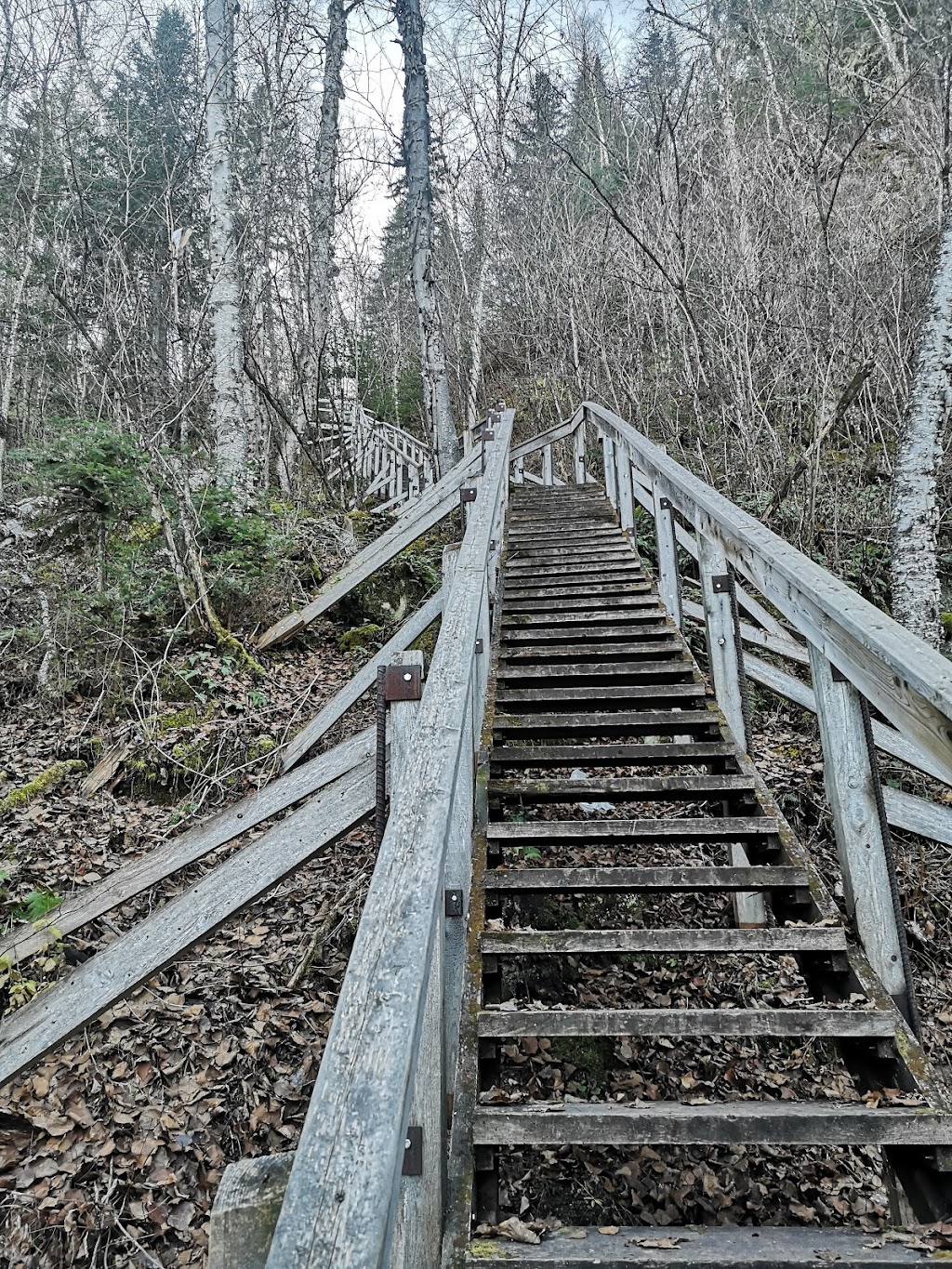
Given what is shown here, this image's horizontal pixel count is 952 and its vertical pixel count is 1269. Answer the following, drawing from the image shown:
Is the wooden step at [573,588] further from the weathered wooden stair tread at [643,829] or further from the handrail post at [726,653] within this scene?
the weathered wooden stair tread at [643,829]

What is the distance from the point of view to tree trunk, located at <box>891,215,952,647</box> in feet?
18.7

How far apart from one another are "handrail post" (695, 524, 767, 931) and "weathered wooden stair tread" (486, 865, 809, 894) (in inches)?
41.1

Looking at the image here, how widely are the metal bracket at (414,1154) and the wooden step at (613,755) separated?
2212 mm

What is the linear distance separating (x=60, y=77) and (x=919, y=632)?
35.7 ft

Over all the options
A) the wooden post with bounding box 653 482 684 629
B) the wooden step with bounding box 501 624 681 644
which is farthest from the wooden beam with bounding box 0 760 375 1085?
the wooden post with bounding box 653 482 684 629

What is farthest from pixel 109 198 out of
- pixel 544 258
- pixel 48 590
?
pixel 48 590

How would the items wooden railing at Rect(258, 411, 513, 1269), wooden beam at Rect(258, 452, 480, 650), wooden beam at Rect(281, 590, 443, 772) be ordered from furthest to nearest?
wooden beam at Rect(258, 452, 480, 650), wooden beam at Rect(281, 590, 443, 772), wooden railing at Rect(258, 411, 513, 1269)

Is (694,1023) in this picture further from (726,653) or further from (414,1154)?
(726,653)

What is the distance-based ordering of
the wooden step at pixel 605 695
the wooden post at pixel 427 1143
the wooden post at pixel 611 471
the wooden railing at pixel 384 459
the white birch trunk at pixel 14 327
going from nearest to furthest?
1. the wooden post at pixel 427 1143
2. the wooden step at pixel 605 695
3. the wooden post at pixel 611 471
4. the white birch trunk at pixel 14 327
5. the wooden railing at pixel 384 459

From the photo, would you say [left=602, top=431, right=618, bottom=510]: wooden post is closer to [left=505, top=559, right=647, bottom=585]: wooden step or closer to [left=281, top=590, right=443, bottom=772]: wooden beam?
[left=505, top=559, right=647, bottom=585]: wooden step

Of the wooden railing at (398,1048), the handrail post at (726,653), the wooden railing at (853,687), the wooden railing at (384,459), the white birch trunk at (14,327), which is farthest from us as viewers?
the wooden railing at (384,459)

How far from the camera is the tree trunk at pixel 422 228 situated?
359 inches

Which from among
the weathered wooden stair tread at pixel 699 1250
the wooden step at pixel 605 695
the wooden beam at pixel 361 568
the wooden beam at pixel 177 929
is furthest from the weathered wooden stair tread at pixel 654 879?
the wooden beam at pixel 361 568

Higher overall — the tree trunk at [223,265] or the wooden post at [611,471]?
the tree trunk at [223,265]
